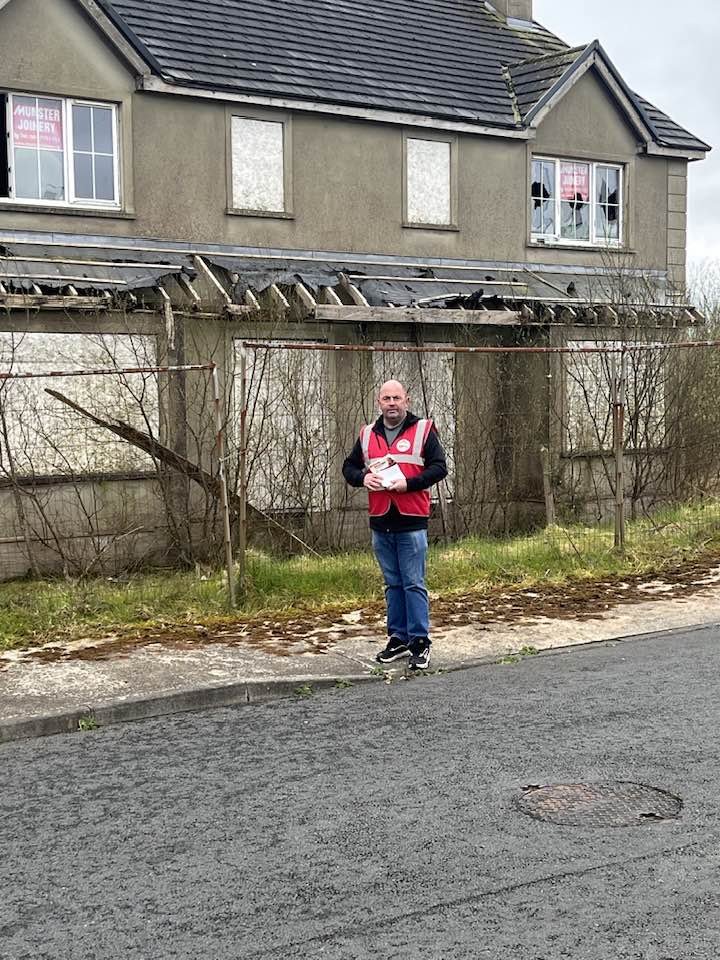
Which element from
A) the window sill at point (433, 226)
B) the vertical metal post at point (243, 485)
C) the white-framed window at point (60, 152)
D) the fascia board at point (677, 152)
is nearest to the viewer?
the vertical metal post at point (243, 485)

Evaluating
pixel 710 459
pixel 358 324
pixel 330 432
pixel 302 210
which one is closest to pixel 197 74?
pixel 302 210

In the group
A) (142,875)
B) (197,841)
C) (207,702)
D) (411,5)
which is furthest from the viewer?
(411,5)

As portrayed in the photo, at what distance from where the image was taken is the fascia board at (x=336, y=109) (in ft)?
51.1

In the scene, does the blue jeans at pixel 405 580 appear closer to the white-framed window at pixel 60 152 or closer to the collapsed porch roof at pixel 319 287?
the collapsed porch roof at pixel 319 287

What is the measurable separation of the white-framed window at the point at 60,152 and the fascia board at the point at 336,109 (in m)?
0.73

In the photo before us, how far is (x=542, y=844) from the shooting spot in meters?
5.08

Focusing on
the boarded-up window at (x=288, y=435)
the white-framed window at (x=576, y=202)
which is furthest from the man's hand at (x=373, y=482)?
the white-framed window at (x=576, y=202)

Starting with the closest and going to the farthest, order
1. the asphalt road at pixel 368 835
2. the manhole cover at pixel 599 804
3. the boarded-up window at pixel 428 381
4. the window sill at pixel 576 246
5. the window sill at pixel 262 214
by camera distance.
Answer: the asphalt road at pixel 368 835, the manhole cover at pixel 599 804, the boarded-up window at pixel 428 381, the window sill at pixel 262 214, the window sill at pixel 576 246

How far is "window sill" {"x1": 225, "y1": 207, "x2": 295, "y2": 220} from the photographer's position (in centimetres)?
1633

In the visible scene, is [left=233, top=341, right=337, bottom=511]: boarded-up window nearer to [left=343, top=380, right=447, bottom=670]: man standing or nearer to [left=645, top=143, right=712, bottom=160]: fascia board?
[left=343, top=380, right=447, bottom=670]: man standing

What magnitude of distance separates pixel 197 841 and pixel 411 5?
712 inches

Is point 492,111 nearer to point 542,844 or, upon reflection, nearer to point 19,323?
point 19,323

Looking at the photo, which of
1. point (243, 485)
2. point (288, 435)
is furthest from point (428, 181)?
point (243, 485)

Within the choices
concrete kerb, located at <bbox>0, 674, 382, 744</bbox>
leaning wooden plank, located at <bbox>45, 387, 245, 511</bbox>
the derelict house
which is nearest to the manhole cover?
concrete kerb, located at <bbox>0, 674, 382, 744</bbox>
